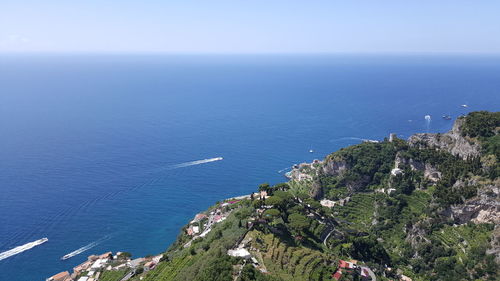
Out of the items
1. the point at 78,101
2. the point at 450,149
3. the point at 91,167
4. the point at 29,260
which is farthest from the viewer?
the point at 78,101

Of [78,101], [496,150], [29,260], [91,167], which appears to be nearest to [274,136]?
[91,167]

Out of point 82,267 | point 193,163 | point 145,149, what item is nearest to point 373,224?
point 82,267

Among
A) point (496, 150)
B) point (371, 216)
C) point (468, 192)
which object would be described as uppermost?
point (496, 150)

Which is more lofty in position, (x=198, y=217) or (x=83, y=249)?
(x=198, y=217)

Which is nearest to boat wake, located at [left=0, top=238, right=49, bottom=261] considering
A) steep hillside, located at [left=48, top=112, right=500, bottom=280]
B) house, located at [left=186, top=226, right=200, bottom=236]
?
steep hillside, located at [left=48, top=112, right=500, bottom=280]

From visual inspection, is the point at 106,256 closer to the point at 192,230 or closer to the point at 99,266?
the point at 99,266

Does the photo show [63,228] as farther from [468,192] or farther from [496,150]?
[496,150]
